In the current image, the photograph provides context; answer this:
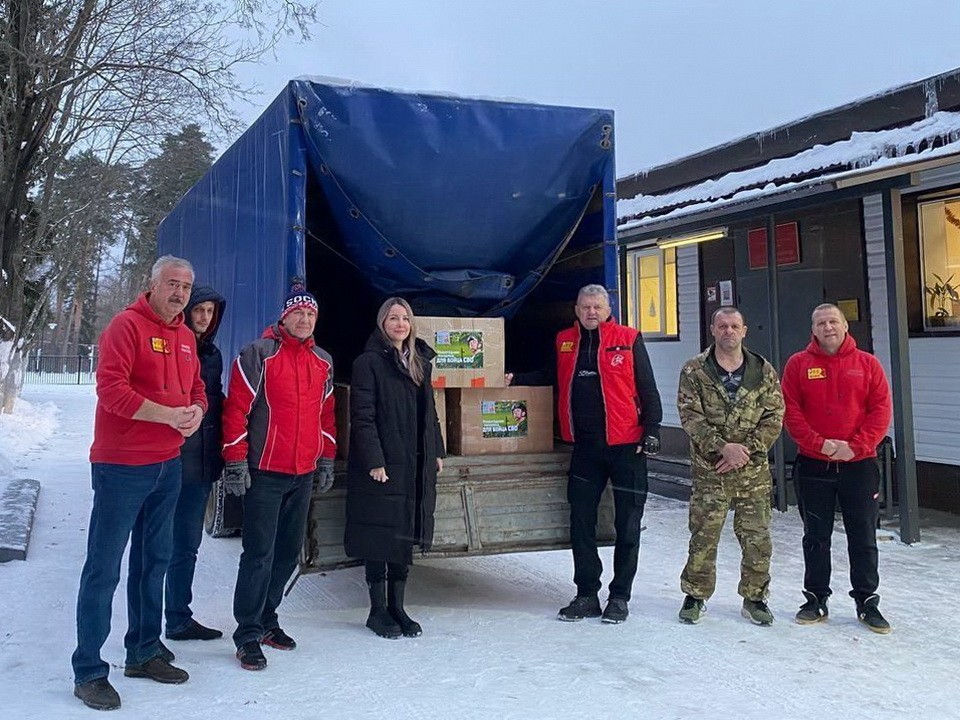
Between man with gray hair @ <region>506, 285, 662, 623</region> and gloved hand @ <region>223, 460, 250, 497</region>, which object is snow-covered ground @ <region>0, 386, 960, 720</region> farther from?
gloved hand @ <region>223, 460, 250, 497</region>

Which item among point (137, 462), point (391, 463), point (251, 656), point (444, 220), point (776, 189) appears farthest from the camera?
point (776, 189)

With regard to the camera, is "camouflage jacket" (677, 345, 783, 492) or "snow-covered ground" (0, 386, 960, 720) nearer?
"snow-covered ground" (0, 386, 960, 720)

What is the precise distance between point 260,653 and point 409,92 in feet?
9.88

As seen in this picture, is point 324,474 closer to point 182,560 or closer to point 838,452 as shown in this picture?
point 182,560

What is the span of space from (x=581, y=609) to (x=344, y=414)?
1.75m

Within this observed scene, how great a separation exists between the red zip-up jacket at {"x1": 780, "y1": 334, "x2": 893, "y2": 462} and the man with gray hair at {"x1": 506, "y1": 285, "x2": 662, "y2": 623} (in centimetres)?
84

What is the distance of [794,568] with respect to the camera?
19.1 ft

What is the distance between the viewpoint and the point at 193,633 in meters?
4.11

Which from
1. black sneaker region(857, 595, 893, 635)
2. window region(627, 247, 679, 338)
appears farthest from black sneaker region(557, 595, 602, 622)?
window region(627, 247, 679, 338)

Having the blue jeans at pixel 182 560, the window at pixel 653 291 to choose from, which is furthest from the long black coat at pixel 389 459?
the window at pixel 653 291

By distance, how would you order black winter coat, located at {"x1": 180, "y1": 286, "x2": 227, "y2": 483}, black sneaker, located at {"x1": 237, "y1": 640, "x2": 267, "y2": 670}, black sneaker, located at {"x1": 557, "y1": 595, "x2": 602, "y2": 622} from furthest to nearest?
black sneaker, located at {"x1": 557, "y1": 595, "x2": 602, "y2": 622} → black winter coat, located at {"x1": 180, "y1": 286, "x2": 227, "y2": 483} → black sneaker, located at {"x1": 237, "y1": 640, "x2": 267, "y2": 670}

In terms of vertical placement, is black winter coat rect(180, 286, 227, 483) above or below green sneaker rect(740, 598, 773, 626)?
above

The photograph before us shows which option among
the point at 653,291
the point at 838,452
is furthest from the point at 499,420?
the point at 653,291

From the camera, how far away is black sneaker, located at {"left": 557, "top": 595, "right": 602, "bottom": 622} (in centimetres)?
457
